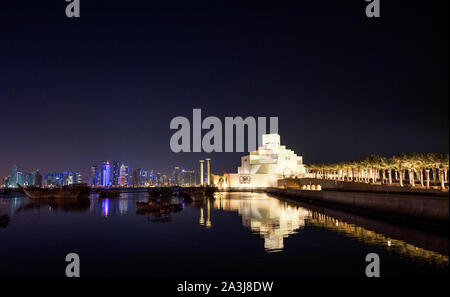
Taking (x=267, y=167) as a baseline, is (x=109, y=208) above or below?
below

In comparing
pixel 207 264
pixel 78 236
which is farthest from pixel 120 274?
pixel 78 236

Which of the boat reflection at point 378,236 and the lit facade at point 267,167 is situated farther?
the lit facade at point 267,167

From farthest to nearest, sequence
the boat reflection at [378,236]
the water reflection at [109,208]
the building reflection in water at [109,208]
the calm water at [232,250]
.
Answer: the building reflection in water at [109,208], the water reflection at [109,208], the boat reflection at [378,236], the calm water at [232,250]

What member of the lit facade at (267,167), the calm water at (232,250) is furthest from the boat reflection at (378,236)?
the lit facade at (267,167)

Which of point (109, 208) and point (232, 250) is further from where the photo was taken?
point (109, 208)

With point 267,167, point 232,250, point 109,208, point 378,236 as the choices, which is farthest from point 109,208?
point 267,167

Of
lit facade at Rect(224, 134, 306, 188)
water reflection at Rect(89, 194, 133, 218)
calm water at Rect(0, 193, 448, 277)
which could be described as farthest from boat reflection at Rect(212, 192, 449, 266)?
lit facade at Rect(224, 134, 306, 188)

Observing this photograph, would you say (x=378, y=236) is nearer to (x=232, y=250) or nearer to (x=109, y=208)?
(x=232, y=250)

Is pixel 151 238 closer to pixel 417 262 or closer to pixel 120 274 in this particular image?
pixel 120 274

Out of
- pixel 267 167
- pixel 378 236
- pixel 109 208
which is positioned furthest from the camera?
pixel 267 167

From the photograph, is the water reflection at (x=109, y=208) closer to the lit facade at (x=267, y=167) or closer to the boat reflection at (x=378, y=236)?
the boat reflection at (x=378, y=236)

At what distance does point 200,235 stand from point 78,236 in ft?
32.2

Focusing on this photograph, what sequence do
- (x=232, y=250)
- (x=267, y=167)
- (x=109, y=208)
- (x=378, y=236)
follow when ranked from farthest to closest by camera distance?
1. (x=267, y=167)
2. (x=109, y=208)
3. (x=378, y=236)
4. (x=232, y=250)

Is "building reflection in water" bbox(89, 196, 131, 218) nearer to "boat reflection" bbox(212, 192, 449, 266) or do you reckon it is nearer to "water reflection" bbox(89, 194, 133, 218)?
"water reflection" bbox(89, 194, 133, 218)
